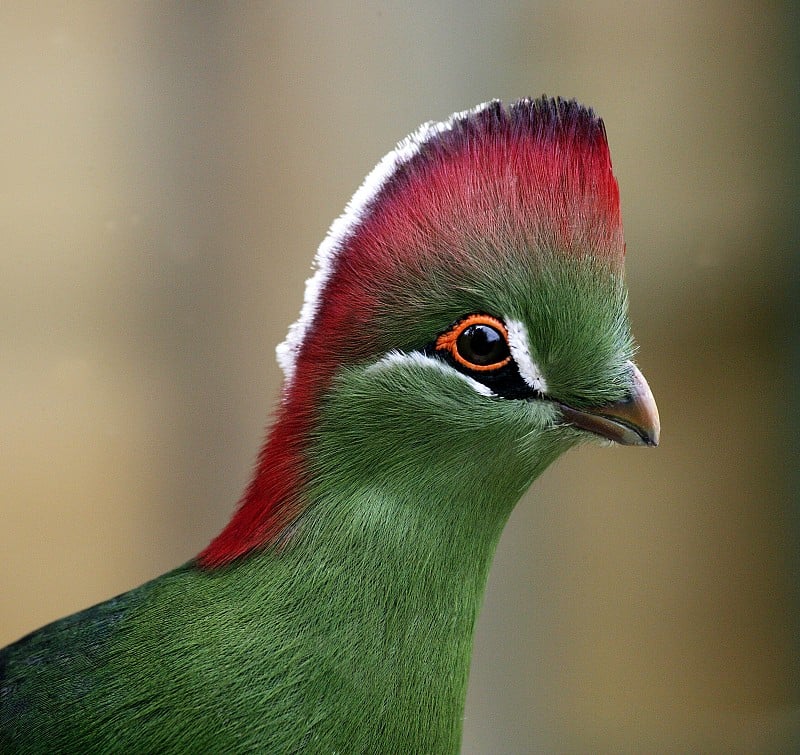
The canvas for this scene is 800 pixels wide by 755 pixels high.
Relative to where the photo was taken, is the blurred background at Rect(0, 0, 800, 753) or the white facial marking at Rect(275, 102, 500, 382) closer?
the white facial marking at Rect(275, 102, 500, 382)

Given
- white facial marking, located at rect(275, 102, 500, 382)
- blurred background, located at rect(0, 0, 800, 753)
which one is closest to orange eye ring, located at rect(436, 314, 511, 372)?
white facial marking, located at rect(275, 102, 500, 382)

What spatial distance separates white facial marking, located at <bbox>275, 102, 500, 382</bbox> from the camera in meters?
0.86

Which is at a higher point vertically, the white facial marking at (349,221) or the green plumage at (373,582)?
the white facial marking at (349,221)

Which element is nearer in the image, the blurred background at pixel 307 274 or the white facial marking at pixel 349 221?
the white facial marking at pixel 349 221

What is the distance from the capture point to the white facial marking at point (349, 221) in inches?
33.9

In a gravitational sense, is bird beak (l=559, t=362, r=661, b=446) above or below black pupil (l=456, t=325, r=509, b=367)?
below

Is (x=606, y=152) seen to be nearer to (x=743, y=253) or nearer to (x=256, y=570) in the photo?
(x=256, y=570)

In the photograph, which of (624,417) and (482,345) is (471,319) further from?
(624,417)

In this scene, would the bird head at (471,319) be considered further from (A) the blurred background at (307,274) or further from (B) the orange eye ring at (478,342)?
(A) the blurred background at (307,274)

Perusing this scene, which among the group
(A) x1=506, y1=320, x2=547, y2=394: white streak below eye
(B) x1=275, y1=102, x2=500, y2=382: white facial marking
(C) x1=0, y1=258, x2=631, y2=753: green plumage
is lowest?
(C) x1=0, y1=258, x2=631, y2=753: green plumage

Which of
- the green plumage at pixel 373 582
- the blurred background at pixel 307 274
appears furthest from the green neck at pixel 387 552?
the blurred background at pixel 307 274

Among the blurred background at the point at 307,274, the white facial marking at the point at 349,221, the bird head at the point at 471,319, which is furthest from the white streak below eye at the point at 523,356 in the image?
the blurred background at the point at 307,274

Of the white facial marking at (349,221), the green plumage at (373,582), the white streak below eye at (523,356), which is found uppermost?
the white facial marking at (349,221)

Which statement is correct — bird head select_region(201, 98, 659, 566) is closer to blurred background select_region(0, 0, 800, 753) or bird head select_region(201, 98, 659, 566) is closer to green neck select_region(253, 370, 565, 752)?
green neck select_region(253, 370, 565, 752)
